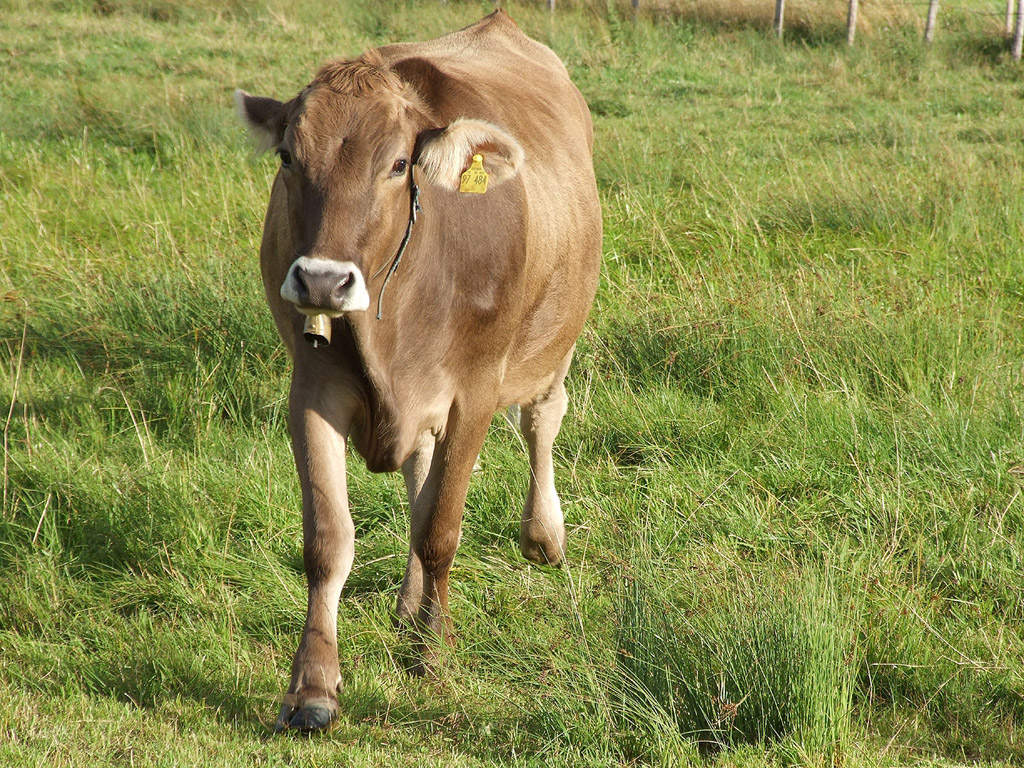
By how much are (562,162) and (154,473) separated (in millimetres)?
2002

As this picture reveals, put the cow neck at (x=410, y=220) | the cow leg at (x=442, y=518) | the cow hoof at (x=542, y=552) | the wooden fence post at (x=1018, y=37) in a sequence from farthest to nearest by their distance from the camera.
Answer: the wooden fence post at (x=1018, y=37), the cow hoof at (x=542, y=552), the cow leg at (x=442, y=518), the cow neck at (x=410, y=220)

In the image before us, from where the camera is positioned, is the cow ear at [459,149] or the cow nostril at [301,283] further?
the cow ear at [459,149]

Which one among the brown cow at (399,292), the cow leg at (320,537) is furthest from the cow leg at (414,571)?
the cow leg at (320,537)

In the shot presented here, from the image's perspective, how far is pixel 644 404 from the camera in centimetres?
475

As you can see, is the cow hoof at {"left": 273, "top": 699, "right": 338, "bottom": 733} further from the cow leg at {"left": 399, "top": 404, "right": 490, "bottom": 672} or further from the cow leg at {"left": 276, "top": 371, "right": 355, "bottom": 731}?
the cow leg at {"left": 399, "top": 404, "right": 490, "bottom": 672}

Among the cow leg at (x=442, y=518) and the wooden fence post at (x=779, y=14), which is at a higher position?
the wooden fence post at (x=779, y=14)

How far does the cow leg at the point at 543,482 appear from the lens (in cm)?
402

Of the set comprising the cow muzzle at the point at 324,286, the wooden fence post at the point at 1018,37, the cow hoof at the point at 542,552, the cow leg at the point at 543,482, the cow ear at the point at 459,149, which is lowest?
the cow hoof at the point at 542,552

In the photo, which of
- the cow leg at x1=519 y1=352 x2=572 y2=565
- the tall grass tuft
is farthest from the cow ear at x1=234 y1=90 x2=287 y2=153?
the tall grass tuft

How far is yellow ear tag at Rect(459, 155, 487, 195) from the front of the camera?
3238 millimetres

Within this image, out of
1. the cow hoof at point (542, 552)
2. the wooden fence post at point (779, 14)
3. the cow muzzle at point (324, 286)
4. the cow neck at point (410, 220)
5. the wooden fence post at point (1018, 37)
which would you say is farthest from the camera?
the wooden fence post at point (779, 14)

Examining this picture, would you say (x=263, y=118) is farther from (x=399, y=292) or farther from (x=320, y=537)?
(x=320, y=537)

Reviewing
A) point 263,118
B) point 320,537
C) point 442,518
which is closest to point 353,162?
point 263,118

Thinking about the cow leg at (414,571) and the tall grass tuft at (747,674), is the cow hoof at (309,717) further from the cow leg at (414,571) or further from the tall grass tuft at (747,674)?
the tall grass tuft at (747,674)
